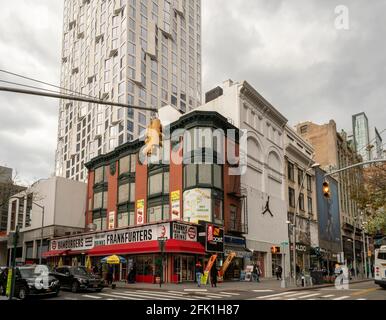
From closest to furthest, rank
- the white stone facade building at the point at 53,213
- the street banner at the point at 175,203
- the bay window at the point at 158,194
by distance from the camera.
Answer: the street banner at the point at 175,203 < the bay window at the point at 158,194 < the white stone facade building at the point at 53,213

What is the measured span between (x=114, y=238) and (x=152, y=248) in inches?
286

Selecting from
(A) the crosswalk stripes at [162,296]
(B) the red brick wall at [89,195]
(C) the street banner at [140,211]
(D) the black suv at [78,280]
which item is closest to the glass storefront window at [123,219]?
(C) the street banner at [140,211]

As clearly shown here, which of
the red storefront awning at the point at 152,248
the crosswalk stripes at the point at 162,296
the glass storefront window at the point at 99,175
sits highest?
the glass storefront window at the point at 99,175

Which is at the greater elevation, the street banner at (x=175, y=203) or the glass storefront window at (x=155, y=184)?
the glass storefront window at (x=155, y=184)

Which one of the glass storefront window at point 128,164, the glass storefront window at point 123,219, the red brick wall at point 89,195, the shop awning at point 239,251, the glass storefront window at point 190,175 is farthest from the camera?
the red brick wall at point 89,195

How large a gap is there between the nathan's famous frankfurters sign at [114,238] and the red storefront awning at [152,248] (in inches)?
20.9

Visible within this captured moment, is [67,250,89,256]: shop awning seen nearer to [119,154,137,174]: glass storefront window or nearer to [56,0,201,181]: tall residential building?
[119,154,137,174]: glass storefront window

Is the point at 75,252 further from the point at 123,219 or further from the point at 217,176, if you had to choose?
the point at 217,176

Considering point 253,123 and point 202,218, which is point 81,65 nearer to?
point 253,123

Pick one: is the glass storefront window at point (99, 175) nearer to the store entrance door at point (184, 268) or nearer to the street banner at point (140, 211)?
the street banner at point (140, 211)

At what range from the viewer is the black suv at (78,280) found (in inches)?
955

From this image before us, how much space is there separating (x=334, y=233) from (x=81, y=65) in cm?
6955

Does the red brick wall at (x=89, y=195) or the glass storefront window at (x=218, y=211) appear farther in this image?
the red brick wall at (x=89, y=195)
